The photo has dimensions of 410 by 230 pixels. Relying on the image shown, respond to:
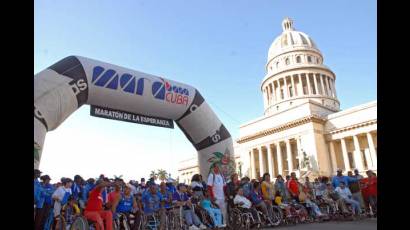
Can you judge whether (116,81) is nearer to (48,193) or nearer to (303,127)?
(48,193)

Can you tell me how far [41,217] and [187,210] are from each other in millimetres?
3674

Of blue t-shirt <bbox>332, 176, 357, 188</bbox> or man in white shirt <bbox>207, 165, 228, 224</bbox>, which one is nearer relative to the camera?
man in white shirt <bbox>207, 165, 228, 224</bbox>

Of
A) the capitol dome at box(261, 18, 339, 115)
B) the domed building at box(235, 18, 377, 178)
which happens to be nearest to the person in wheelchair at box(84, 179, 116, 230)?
the domed building at box(235, 18, 377, 178)

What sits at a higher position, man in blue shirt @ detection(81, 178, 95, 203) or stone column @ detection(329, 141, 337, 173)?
stone column @ detection(329, 141, 337, 173)

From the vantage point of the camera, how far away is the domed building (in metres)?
43.3

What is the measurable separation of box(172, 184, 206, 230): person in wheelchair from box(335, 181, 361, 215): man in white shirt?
5211mm

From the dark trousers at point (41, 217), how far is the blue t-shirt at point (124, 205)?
1.68 metres

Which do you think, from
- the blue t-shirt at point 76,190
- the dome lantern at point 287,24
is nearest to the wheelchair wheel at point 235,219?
the blue t-shirt at point 76,190

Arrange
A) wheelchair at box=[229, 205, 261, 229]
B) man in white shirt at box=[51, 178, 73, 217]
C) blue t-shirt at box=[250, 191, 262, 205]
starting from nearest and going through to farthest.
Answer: man in white shirt at box=[51, 178, 73, 217], wheelchair at box=[229, 205, 261, 229], blue t-shirt at box=[250, 191, 262, 205]

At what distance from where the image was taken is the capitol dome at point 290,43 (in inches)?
2598

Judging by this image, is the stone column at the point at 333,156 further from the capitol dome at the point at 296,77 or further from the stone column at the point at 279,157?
the capitol dome at the point at 296,77

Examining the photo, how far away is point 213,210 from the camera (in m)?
9.33

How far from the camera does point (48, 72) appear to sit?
10211 mm

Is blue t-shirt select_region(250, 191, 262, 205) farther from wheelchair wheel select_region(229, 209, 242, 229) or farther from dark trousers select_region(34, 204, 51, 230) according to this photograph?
dark trousers select_region(34, 204, 51, 230)
